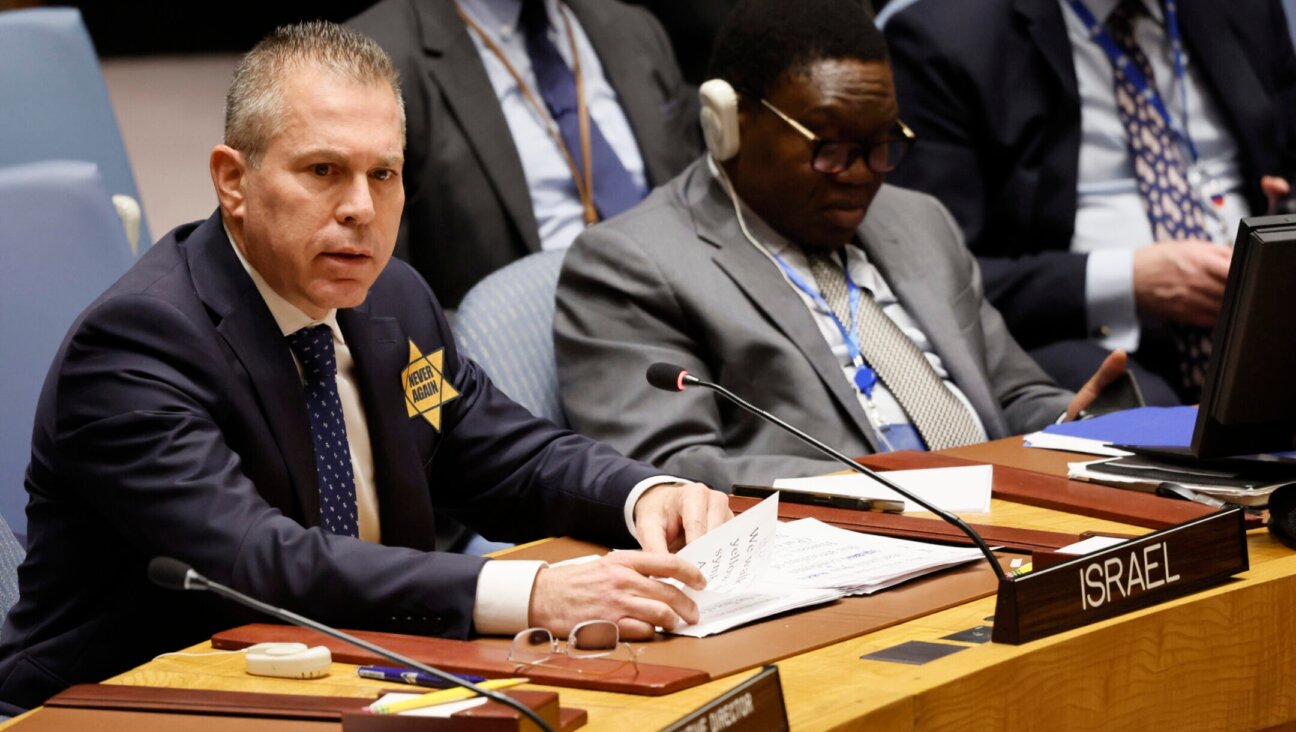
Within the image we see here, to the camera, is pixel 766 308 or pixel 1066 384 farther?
pixel 1066 384

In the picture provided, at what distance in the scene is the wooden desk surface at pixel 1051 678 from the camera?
1.31 m

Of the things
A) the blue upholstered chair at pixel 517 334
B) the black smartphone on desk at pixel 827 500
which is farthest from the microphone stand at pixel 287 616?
the blue upholstered chair at pixel 517 334

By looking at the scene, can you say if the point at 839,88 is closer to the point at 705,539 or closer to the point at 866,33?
the point at 866,33

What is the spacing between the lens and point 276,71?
1.77 metres

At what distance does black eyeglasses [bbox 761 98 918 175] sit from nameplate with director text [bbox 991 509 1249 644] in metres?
1.18

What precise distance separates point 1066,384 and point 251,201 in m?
1.95

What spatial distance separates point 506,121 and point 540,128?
144 mm

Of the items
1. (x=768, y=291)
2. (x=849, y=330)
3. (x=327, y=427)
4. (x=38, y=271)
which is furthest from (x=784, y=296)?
(x=38, y=271)

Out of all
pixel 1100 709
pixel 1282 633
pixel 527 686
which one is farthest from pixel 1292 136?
pixel 527 686

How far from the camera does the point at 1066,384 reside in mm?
3244

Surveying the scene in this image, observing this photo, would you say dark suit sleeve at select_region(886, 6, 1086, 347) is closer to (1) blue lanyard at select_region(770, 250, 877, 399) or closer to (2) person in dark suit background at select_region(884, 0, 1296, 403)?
(2) person in dark suit background at select_region(884, 0, 1296, 403)

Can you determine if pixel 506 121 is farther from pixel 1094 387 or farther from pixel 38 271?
pixel 1094 387

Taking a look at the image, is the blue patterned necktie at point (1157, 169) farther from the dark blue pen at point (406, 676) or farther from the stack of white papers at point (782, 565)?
the dark blue pen at point (406, 676)

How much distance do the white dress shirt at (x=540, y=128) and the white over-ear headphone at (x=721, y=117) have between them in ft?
2.13
